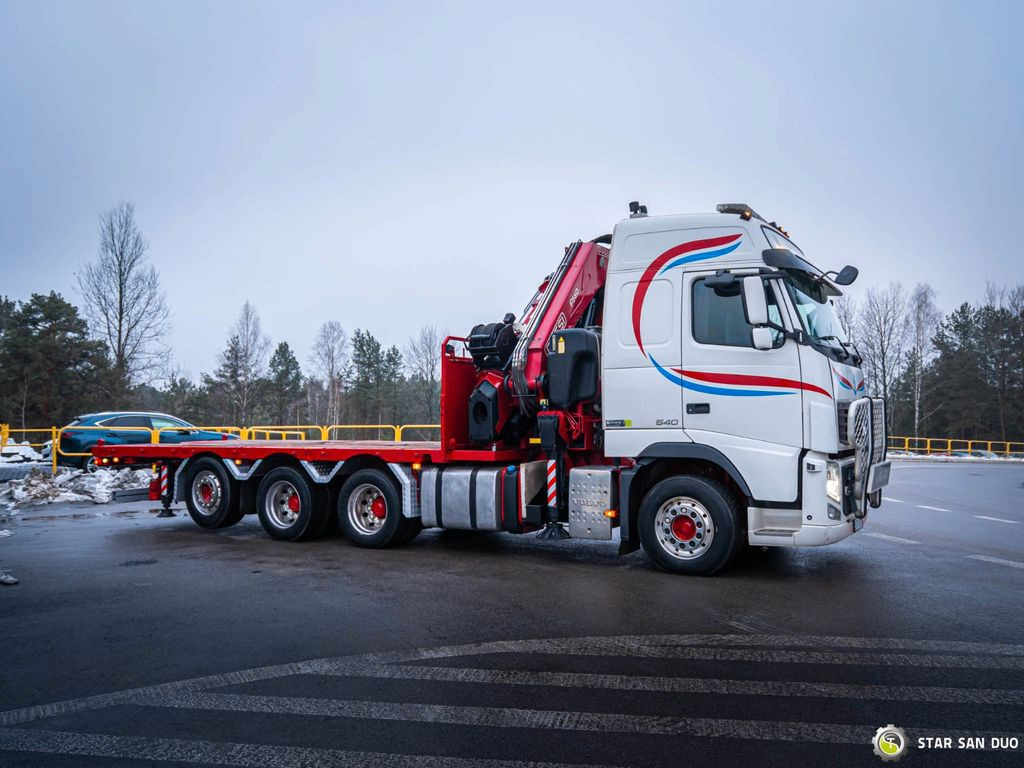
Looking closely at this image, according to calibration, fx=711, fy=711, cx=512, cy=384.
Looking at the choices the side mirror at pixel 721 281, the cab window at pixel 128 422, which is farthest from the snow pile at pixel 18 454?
the side mirror at pixel 721 281

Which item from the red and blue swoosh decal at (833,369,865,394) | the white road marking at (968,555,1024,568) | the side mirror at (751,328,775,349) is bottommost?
the white road marking at (968,555,1024,568)

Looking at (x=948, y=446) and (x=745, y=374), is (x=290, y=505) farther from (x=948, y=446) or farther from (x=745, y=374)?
(x=948, y=446)

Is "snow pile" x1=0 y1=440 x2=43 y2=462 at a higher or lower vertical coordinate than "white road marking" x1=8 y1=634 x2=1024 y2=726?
higher

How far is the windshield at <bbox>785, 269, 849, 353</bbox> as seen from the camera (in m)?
6.79

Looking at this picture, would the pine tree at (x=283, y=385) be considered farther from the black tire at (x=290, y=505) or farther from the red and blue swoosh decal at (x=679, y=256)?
the red and blue swoosh decal at (x=679, y=256)

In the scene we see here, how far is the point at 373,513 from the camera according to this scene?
8984mm

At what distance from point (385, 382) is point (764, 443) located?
55286mm

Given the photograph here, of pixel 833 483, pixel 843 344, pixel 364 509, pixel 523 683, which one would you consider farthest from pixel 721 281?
pixel 364 509

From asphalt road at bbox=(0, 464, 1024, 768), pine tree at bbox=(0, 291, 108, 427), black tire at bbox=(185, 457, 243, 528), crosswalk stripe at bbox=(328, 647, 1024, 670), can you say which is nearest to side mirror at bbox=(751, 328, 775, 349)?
asphalt road at bbox=(0, 464, 1024, 768)

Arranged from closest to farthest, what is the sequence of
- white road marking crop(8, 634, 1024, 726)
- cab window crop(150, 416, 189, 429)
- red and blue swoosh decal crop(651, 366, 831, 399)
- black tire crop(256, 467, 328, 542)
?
white road marking crop(8, 634, 1024, 726), red and blue swoosh decal crop(651, 366, 831, 399), black tire crop(256, 467, 328, 542), cab window crop(150, 416, 189, 429)

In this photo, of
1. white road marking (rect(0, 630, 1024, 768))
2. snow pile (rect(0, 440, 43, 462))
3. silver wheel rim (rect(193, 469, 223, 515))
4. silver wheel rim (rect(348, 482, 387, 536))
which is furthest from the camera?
snow pile (rect(0, 440, 43, 462))

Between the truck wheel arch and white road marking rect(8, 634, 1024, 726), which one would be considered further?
the truck wheel arch

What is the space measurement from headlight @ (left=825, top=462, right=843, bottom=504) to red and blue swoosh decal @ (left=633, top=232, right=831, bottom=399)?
2.11ft

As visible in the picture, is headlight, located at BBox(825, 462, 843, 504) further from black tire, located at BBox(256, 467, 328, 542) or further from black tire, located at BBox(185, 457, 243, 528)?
black tire, located at BBox(185, 457, 243, 528)
